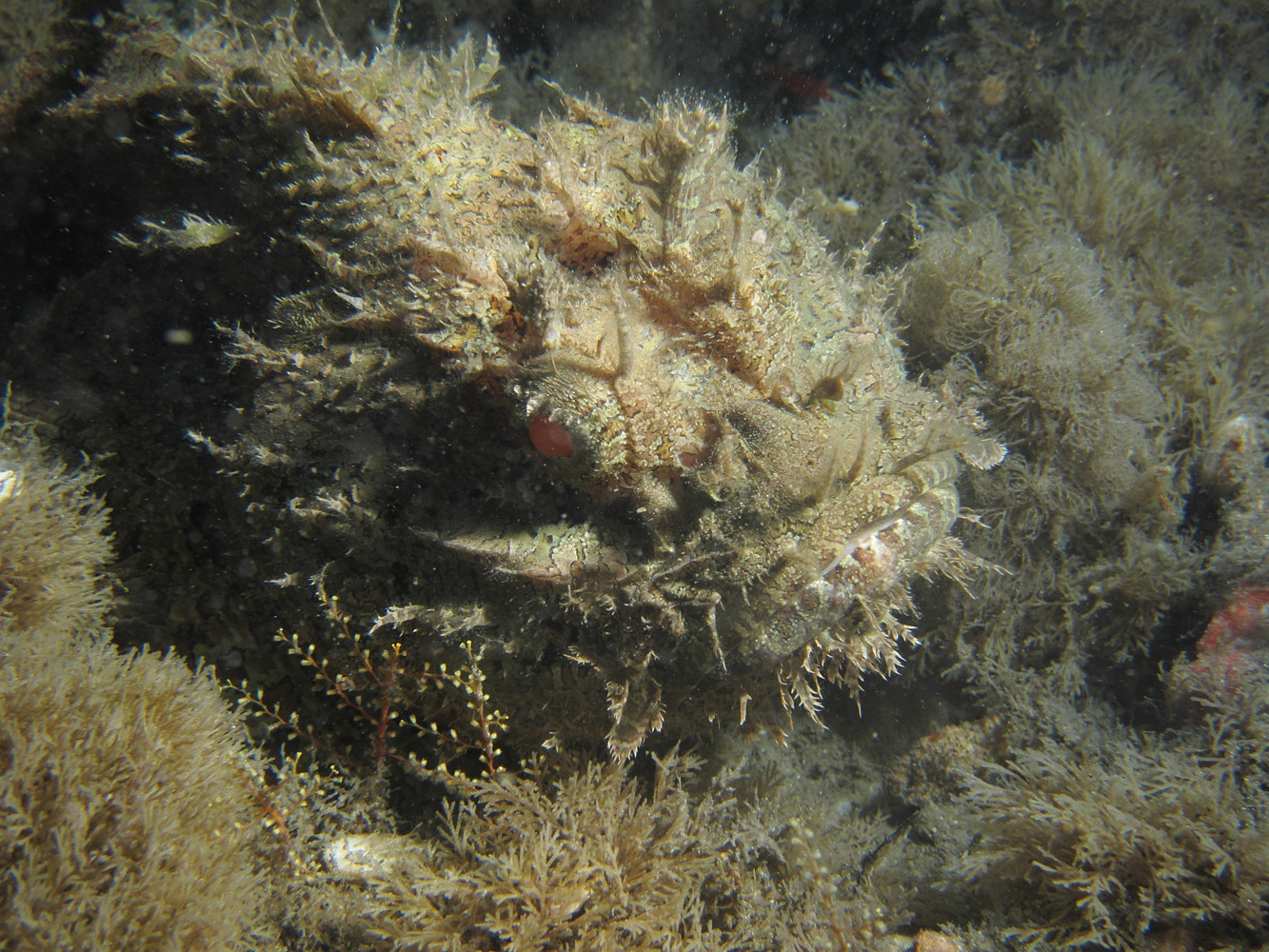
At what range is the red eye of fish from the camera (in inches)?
92.0

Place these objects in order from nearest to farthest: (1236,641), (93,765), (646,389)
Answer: (646,389) < (93,765) < (1236,641)

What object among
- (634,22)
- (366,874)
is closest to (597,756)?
(366,874)

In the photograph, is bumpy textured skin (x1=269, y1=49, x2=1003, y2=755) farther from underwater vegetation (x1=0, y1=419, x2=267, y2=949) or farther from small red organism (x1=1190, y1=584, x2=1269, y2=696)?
small red organism (x1=1190, y1=584, x2=1269, y2=696)

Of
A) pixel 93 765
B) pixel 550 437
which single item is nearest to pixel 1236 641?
pixel 550 437

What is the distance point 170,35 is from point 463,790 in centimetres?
409

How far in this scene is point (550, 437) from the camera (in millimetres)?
2379

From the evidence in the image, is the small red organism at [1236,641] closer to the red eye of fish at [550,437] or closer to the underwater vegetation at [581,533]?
the underwater vegetation at [581,533]

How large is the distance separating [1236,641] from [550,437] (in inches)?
161

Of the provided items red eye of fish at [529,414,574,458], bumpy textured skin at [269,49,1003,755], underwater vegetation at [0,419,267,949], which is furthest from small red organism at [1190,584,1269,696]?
underwater vegetation at [0,419,267,949]

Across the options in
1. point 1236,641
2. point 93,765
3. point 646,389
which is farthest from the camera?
point 1236,641

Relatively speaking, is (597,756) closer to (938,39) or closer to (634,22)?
(634,22)

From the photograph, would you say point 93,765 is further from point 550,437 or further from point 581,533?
point 550,437

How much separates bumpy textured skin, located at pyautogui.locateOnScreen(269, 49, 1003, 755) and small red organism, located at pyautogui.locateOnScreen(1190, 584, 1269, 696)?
7.70ft

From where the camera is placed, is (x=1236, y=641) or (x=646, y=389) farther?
(x=1236, y=641)
